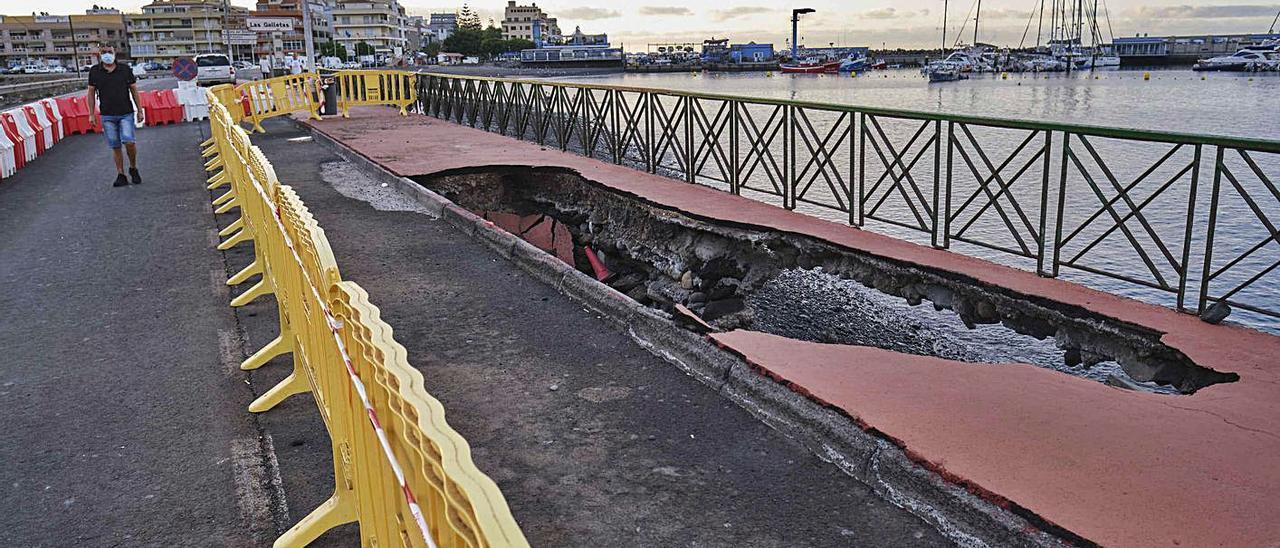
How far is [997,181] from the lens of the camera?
7.67m

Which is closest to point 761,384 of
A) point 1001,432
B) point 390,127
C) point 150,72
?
point 1001,432

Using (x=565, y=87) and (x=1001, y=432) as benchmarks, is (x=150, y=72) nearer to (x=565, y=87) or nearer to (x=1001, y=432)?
(x=565, y=87)

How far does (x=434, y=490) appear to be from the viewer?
1.73 m

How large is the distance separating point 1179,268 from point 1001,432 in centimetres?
263

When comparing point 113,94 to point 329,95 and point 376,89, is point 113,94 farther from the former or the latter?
point 329,95

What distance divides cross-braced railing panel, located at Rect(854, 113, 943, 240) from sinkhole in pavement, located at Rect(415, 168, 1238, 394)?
81 cm

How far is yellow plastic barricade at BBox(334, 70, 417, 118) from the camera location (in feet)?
73.4

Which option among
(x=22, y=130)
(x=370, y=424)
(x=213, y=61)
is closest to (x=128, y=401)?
(x=370, y=424)

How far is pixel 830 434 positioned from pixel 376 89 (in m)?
20.9

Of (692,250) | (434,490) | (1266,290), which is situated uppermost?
(434,490)

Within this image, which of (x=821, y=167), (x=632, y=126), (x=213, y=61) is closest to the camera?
(x=821, y=167)

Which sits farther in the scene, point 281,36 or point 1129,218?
Answer: point 281,36

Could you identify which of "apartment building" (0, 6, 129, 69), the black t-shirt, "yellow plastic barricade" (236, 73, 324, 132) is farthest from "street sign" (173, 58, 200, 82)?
"apartment building" (0, 6, 129, 69)

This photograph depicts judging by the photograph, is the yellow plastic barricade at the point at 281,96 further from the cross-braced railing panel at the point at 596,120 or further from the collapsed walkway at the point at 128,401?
the collapsed walkway at the point at 128,401
